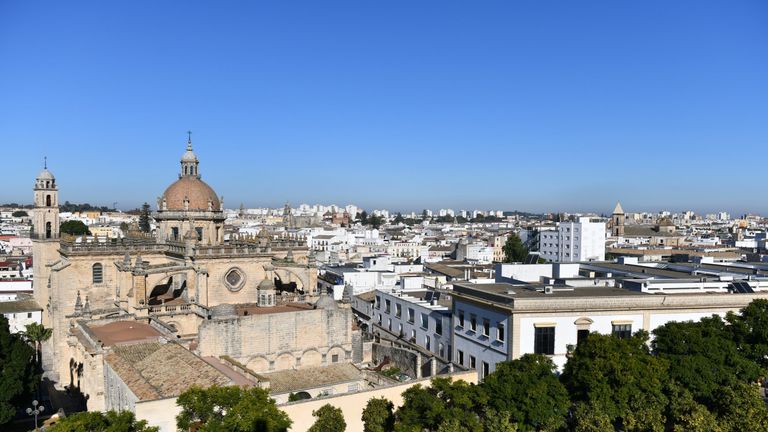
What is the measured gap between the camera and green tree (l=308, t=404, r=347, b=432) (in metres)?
23.0

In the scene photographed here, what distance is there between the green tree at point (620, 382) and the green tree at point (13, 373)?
25.5m

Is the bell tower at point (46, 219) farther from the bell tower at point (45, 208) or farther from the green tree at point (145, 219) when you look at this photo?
the green tree at point (145, 219)

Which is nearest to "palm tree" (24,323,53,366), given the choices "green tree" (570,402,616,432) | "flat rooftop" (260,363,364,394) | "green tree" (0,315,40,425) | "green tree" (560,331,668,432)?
"green tree" (0,315,40,425)

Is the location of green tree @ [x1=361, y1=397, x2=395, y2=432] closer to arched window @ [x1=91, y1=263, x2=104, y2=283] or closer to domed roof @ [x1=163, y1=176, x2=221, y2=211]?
domed roof @ [x1=163, y1=176, x2=221, y2=211]

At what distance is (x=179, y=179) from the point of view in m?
44.4

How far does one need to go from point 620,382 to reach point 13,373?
27918 millimetres

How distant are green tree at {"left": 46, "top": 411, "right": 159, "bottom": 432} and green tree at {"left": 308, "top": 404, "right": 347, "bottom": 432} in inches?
226

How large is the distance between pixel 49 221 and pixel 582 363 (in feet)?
122

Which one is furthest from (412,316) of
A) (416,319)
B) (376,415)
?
(376,415)

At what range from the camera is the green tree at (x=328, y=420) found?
2302 centimetres

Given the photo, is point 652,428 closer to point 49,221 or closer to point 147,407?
point 147,407

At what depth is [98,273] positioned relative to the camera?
4181cm

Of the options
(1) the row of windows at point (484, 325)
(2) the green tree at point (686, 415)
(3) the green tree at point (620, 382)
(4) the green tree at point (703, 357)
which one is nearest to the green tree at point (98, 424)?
(3) the green tree at point (620, 382)

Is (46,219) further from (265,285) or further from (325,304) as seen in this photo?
(325,304)
